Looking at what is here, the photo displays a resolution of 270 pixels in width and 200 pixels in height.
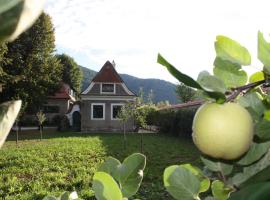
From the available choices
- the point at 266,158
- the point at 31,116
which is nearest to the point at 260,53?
the point at 266,158

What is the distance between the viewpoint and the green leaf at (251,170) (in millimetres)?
760

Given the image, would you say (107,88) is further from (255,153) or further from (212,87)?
(212,87)

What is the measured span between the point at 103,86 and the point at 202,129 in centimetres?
3480

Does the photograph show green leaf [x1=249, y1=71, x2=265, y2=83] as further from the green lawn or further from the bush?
the bush

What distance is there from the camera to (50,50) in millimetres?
37875

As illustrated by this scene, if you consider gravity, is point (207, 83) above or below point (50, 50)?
→ below

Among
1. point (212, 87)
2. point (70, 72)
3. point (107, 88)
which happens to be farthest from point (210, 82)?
point (70, 72)

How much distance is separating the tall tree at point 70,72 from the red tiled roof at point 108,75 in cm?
1973

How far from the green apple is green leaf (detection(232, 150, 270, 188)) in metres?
0.19

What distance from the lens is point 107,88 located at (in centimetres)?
3512

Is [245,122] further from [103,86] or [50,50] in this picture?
[50,50]

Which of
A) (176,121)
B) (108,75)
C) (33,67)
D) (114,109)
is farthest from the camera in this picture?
(33,67)

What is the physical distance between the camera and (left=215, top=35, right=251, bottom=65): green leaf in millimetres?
671

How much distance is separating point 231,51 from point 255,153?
0.19 metres
